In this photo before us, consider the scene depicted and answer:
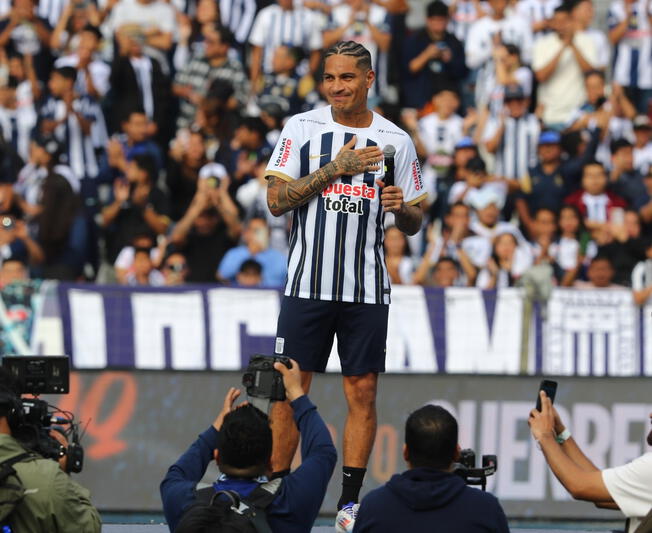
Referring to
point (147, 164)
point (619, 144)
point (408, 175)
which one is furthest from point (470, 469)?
point (619, 144)

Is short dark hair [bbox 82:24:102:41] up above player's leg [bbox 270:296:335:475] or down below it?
above

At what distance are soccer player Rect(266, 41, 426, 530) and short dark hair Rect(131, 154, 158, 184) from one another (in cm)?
700

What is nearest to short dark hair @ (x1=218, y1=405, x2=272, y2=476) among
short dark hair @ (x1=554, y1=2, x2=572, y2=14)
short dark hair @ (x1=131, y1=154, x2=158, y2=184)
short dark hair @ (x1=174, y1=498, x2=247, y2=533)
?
short dark hair @ (x1=174, y1=498, x2=247, y2=533)

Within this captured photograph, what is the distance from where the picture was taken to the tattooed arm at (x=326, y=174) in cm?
768

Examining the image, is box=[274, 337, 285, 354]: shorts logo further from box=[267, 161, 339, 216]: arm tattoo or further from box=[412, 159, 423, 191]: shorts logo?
box=[412, 159, 423, 191]: shorts logo

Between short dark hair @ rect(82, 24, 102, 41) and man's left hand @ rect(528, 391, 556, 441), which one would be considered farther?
short dark hair @ rect(82, 24, 102, 41)

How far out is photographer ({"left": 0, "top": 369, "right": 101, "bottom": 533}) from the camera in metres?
6.18

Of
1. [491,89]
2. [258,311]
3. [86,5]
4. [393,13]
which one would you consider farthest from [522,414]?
[86,5]

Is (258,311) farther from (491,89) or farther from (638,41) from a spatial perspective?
(638,41)

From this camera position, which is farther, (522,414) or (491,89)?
(491,89)

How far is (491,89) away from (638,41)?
1.90 metres

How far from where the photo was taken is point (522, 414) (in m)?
12.0

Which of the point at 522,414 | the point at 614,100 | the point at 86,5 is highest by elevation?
the point at 86,5

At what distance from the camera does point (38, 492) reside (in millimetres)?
6195
